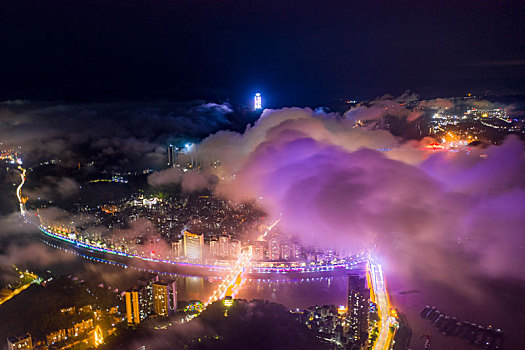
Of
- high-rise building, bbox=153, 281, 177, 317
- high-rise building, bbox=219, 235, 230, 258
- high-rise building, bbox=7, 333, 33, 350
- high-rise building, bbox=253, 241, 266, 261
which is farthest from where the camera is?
high-rise building, bbox=219, 235, 230, 258

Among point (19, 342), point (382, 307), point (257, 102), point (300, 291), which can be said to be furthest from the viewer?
point (257, 102)

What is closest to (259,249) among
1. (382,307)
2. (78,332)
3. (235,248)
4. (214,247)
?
(235,248)

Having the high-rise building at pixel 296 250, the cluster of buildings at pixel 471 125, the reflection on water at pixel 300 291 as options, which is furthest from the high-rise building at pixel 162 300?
the cluster of buildings at pixel 471 125

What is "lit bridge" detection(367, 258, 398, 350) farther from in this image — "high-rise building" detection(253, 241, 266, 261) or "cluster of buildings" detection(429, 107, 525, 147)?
"cluster of buildings" detection(429, 107, 525, 147)

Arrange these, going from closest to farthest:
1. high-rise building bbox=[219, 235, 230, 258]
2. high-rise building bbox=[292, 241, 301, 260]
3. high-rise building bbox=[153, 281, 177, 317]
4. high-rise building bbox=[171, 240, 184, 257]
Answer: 1. high-rise building bbox=[153, 281, 177, 317]
2. high-rise building bbox=[292, 241, 301, 260]
3. high-rise building bbox=[219, 235, 230, 258]
4. high-rise building bbox=[171, 240, 184, 257]

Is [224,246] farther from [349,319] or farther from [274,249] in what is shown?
[349,319]

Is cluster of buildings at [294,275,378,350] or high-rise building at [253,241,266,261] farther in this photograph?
high-rise building at [253,241,266,261]

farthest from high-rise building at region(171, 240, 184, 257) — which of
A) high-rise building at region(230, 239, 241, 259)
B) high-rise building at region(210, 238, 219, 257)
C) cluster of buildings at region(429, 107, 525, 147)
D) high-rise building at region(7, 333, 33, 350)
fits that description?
cluster of buildings at region(429, 107, 525, 147)

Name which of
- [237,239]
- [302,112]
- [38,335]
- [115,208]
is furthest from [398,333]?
[115,208]
